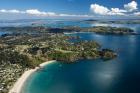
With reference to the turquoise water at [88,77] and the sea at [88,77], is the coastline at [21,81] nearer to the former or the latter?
the sea at [88,77]

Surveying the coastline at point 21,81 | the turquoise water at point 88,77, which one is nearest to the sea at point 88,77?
the turquoise water at point 88,77

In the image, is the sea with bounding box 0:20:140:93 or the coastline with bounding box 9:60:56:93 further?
the sea with bounding box 0:20:140:93

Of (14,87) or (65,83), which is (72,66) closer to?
(65,83)

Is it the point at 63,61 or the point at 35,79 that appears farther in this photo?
the point at 63,61

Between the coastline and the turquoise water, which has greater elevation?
the coastline

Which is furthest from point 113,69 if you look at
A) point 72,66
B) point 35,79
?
point 35,79

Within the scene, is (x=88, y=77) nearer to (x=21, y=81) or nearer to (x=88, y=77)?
(x=88, y=77)

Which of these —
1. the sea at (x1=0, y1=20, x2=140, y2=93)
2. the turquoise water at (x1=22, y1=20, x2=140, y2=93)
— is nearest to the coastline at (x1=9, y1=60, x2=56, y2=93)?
the sea at (x1=0, y1=20, x2=140, y2=93)

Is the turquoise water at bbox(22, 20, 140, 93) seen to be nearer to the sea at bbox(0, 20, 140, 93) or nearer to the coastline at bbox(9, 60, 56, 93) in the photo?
the sea at bbox(0, 20, 140, 93)

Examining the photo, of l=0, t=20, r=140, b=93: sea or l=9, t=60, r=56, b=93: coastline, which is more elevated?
l=9, t=60, r=56, b=93: coastline
